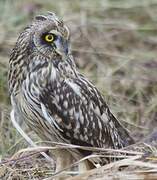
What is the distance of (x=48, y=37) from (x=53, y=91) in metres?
0.30

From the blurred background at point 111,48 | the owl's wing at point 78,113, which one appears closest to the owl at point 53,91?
the owl's wing at point 78,113

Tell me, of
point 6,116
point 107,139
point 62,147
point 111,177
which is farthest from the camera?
point 6,116

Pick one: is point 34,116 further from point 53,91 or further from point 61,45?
point 61,45

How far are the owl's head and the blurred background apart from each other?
1.01 meters

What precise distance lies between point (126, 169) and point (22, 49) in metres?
0.94

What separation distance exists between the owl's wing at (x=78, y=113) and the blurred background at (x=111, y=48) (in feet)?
2.61

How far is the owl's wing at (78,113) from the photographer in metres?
4.72

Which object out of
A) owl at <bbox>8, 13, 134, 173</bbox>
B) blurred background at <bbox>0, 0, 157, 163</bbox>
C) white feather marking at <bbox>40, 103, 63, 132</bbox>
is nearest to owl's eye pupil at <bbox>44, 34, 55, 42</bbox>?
owl at <bbox>8, 13, 134, 173</bbox>

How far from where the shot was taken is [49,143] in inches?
189

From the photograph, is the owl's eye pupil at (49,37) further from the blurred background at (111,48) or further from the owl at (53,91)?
the blurred background at (111,48)

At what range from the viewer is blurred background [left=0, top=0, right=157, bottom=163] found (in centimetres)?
641

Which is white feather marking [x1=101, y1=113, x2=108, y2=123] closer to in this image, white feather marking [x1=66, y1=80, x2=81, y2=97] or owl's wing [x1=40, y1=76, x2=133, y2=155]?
owl's wing [x1=40, y1=76, x2=133, y2=155]

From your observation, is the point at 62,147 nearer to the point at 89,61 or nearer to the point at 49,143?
the point at 49,143

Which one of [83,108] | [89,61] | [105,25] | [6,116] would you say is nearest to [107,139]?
[83,108]
